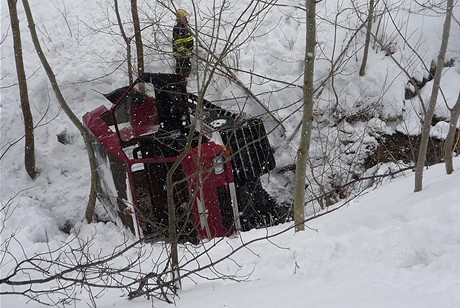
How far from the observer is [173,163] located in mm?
6223

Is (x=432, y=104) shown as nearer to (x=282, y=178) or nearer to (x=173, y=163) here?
(x=173, y=163)

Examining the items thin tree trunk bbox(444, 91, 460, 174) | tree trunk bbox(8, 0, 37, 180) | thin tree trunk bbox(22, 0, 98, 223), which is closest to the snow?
thin tree trunk bbox(444, 91, 460, 174)

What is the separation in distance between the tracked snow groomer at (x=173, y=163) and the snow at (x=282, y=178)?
2.10 ft

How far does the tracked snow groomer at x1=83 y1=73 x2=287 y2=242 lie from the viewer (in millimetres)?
6332

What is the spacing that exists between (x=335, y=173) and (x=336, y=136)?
1.31 meters

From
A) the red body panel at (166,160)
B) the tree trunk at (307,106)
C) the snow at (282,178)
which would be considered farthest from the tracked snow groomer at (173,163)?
the tree trunk at (307,106)

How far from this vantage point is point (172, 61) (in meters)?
11.1

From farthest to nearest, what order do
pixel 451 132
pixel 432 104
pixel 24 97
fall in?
1. pixel 24 97
2. pixel 451 132
3. pixel 432 104

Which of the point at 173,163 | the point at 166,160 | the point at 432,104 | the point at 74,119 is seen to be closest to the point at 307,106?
the point at 432,104

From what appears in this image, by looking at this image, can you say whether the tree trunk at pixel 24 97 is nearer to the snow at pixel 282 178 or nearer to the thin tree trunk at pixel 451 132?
the snow at pixel 282 178

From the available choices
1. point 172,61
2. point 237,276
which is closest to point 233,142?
point 237,276

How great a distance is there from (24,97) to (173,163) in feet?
13.6

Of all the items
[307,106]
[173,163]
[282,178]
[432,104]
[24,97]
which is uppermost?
[24,97]

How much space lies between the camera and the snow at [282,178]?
356 cm
